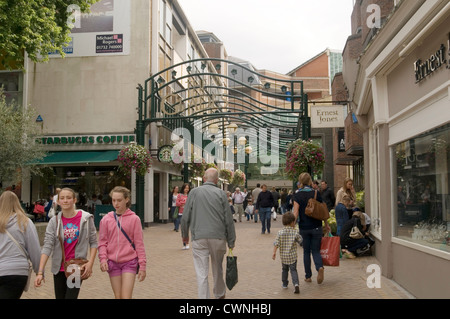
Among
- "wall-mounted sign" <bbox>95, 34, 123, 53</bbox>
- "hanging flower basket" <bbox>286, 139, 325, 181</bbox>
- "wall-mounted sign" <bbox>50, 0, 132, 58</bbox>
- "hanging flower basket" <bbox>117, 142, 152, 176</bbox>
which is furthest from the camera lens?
"wall-mounted sign" <bbox>95, 34, 123, 53</bbox>

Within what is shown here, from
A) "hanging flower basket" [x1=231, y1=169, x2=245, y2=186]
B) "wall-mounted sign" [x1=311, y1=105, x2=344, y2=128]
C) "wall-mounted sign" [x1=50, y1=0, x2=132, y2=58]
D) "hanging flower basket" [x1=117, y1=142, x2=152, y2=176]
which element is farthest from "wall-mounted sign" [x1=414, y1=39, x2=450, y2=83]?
"hanging flower basket" [x1=231, y1=169, x2=245, y2=186]

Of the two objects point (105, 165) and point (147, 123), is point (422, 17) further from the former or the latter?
point (105, 165)

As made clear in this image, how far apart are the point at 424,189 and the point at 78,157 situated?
15.9 m

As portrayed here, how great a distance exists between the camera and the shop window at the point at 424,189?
627 centimetres

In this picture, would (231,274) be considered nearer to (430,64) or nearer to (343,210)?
(430,64)

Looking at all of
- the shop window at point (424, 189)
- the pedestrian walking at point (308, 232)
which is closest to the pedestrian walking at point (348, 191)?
the shop window at point (424, 189)

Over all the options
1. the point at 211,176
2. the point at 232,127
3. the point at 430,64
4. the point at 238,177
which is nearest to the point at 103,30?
the point at 232,127

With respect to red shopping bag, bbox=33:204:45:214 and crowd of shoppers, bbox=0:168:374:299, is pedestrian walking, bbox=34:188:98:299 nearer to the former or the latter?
crowd of shoppers, bbox=0:168:374:299

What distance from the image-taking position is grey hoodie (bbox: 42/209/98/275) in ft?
16.1

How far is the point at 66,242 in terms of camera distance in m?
4.99

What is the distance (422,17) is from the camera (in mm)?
6172

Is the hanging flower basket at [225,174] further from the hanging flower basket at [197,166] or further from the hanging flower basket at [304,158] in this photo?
the hanging flower basket at [304,158]

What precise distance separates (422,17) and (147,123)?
48.8 feet
